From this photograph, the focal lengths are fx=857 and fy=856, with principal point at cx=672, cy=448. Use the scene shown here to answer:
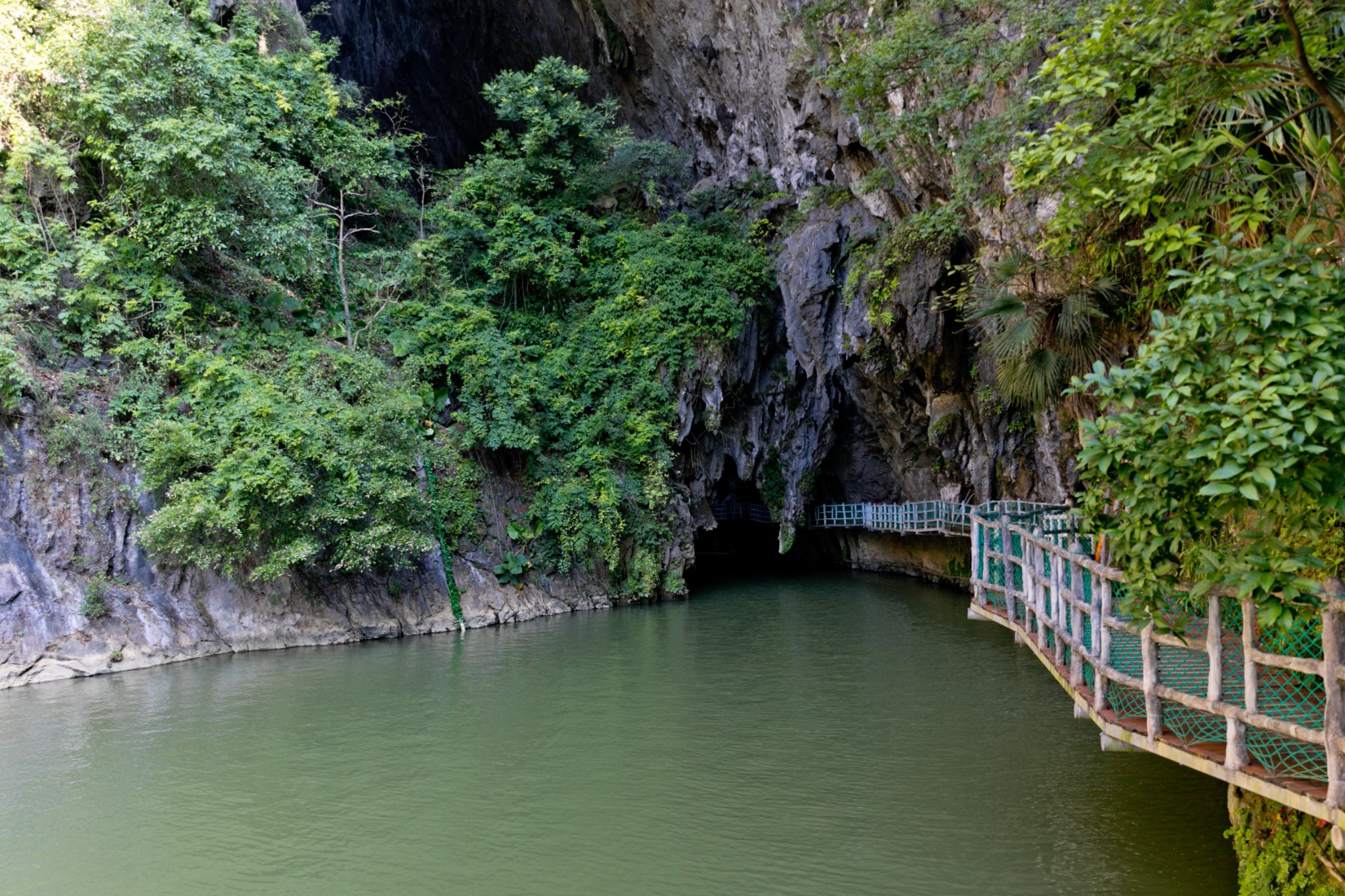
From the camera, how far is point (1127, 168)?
5250mm

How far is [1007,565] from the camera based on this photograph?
10.0 meters

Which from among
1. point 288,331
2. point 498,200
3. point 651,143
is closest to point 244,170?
point 288,331

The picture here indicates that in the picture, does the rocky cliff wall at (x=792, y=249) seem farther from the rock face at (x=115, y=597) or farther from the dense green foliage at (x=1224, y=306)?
the rock face at (x=115, y=597)

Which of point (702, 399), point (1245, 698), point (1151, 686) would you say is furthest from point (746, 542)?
point (1245, 698)

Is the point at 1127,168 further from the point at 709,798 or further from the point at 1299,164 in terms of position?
the point at 709,798

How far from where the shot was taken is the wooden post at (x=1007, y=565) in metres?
9.86

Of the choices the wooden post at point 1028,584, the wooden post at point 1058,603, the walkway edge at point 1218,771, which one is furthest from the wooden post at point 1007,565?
the walkway edge at point 1218,771

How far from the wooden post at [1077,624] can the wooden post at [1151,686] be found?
Result: 3.81ft

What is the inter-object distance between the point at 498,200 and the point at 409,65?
10426mm

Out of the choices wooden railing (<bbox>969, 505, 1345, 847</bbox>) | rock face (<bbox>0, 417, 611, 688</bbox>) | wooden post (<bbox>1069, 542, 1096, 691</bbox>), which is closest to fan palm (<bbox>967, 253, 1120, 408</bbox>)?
wooden railing (<bbox>969, 505, 1345, 847</bbox>)

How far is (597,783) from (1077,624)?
499 cm

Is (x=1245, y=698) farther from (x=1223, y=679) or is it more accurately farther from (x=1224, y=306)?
(x=1224, y=306)

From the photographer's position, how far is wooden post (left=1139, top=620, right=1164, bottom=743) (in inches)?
217

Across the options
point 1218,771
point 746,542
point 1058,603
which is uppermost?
point 1058,603
